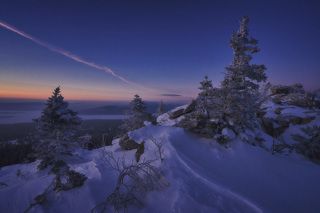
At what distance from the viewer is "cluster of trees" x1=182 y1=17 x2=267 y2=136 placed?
469 inches

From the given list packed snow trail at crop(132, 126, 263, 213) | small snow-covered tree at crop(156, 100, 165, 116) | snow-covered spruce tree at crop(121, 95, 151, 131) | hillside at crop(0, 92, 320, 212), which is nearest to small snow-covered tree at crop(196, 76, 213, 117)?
hillside at crop(0, 92, 320, 212)

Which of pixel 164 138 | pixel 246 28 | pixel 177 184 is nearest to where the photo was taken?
pixel 177 184

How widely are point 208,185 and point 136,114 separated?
2590cm

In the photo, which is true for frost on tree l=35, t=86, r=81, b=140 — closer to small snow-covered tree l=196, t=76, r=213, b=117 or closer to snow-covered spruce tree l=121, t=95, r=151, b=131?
small snow-covered tree l=196, t=76, r=213, b=117

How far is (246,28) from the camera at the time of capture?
1325 centimetres

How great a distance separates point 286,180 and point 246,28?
1085 centimetres

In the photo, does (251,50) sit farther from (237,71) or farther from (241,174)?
(241,174)

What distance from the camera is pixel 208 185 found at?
6387 mm

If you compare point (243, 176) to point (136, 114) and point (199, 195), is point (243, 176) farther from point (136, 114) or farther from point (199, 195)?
point (136, 114)

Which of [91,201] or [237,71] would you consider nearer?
[91,201]

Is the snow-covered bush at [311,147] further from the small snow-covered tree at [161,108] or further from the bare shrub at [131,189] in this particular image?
the small snow-covered tree at [161,108]

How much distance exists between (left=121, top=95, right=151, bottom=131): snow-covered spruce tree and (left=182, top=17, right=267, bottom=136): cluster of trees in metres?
18.7

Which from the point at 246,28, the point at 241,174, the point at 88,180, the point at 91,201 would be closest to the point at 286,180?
the point at 241,174

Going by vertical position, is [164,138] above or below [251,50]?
below
